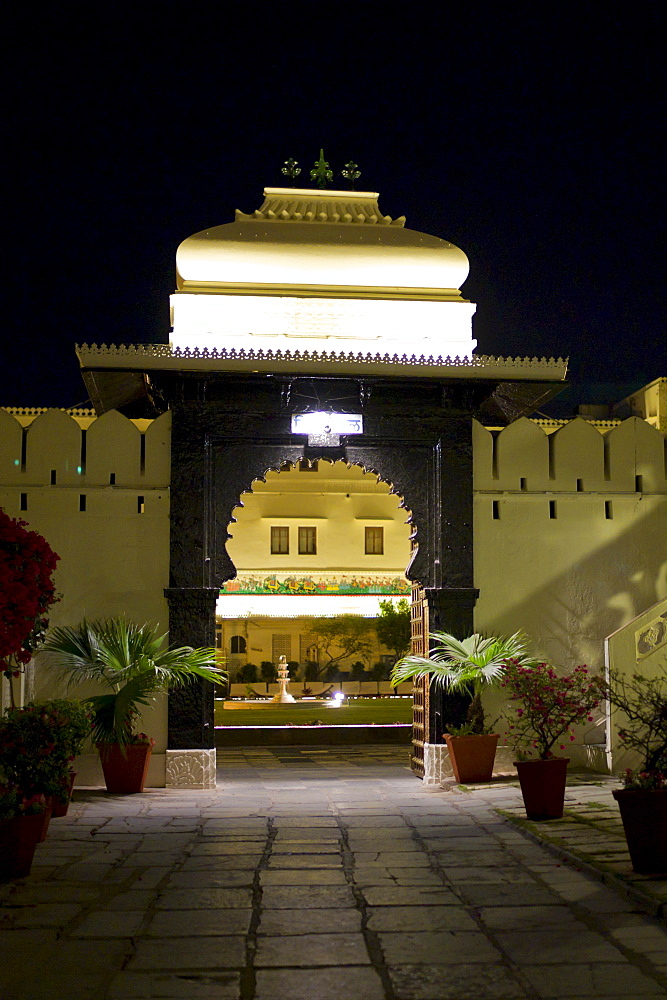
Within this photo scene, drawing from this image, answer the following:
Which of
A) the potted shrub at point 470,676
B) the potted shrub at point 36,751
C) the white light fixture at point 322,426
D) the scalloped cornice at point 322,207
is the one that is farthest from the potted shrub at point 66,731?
the scalloped cornice at point 322,207

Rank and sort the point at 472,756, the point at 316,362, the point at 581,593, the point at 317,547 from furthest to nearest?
the point at 317,547 → the point at 581,593 → the point at 316,362 → the point at 472,756

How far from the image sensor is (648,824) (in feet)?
20.2

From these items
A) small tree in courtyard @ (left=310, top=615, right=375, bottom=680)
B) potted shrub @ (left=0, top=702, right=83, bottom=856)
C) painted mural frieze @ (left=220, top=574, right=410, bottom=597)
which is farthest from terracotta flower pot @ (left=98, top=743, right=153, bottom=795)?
small tree in courtyard @ (left=310, top=615, right=375, bottom=680)

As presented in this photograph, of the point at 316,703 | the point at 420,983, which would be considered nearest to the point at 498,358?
the point at 420,983

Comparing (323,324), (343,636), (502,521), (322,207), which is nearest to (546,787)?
(502,521)

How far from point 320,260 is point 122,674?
610 cm

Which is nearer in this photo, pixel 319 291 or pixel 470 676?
pixel 470 676

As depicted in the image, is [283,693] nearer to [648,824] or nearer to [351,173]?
[351,173]

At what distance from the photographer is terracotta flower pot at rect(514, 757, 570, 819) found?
8477mm

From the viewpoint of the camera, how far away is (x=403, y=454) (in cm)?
1242

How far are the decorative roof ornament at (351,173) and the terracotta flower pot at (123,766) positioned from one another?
29.3 feet

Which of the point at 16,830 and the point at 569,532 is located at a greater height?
the point at 569,532

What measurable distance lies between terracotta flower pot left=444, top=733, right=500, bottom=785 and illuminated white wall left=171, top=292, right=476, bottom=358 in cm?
477

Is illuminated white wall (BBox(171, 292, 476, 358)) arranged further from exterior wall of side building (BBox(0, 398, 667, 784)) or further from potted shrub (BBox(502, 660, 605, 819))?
potted shrub (BBox(502, 660, 605, 819))
